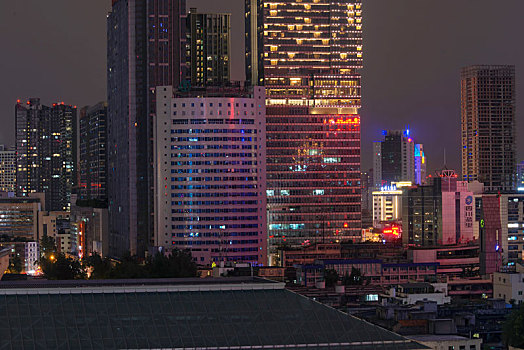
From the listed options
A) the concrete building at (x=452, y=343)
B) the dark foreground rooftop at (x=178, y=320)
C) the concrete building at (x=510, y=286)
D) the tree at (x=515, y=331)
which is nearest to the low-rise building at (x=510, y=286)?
the concrete building at (x=510, y=286)

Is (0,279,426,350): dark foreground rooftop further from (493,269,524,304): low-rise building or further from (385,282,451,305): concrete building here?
(493,269,524,304): low-rise building

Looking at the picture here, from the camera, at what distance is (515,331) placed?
5310 inches

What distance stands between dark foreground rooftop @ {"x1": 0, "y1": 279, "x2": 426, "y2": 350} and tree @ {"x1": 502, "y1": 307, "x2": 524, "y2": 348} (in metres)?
28.0

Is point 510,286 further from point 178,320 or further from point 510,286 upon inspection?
point 178,320

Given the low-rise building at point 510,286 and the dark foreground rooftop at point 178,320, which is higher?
the dark foreground rooftop at point 178,320

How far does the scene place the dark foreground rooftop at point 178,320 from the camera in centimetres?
10562

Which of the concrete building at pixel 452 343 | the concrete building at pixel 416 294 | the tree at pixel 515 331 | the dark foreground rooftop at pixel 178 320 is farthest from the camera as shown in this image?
the concrete building at pixel 416 294

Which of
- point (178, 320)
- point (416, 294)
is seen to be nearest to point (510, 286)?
point (416, 294)

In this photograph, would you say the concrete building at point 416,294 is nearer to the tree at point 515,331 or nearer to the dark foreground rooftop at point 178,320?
the tree at point 515,331

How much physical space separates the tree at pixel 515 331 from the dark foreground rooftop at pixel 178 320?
28048mm

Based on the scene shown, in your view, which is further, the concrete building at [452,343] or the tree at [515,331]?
the tree at [515,331]

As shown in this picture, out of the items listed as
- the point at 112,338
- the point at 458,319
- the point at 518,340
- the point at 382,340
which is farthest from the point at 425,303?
the point at 112,338

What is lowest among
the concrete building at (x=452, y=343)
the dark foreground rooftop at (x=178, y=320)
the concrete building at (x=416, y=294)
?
the concrete building at (x=452, y=343)

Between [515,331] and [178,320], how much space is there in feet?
169
